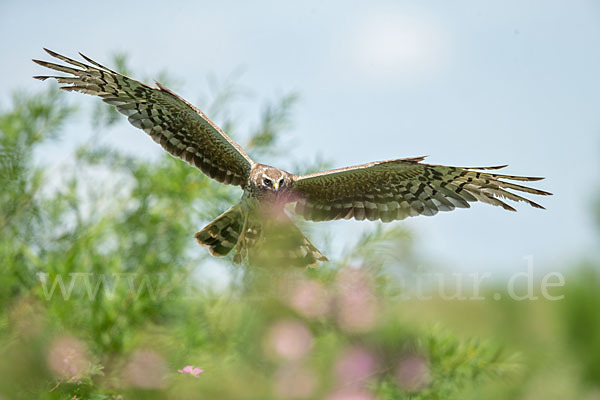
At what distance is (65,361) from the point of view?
1302 millimetres

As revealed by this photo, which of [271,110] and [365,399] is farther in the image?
[271,110]

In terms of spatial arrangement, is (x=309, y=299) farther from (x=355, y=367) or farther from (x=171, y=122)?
(x=171, y=122)

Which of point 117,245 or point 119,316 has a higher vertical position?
point 117,245

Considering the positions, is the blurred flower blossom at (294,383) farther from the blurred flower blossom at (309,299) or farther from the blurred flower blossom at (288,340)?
the blurred flower blossom at (309,299)

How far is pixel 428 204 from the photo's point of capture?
2492mm

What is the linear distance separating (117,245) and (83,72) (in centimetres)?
66

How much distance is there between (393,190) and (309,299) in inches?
24.4

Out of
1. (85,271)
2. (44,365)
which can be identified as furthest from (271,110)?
(44,365)

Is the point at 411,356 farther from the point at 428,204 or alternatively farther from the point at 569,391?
the point at 569,391

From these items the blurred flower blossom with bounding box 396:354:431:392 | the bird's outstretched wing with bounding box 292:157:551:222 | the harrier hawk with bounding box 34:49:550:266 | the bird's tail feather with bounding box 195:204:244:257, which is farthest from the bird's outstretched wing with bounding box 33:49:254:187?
the blurred flower blossom with bounding box 396:354:431:392

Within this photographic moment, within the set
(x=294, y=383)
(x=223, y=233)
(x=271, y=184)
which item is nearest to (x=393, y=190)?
(x=271, y=184)

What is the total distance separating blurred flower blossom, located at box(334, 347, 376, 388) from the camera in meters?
1.93

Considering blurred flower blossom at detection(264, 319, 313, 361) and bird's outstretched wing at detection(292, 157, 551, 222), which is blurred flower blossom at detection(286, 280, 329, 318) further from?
bird's outstretched wing at detection(292, 157, 551, 222)

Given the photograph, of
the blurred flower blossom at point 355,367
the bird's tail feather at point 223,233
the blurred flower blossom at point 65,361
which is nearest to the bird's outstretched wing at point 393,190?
the bird's tail feather at point 223,233
